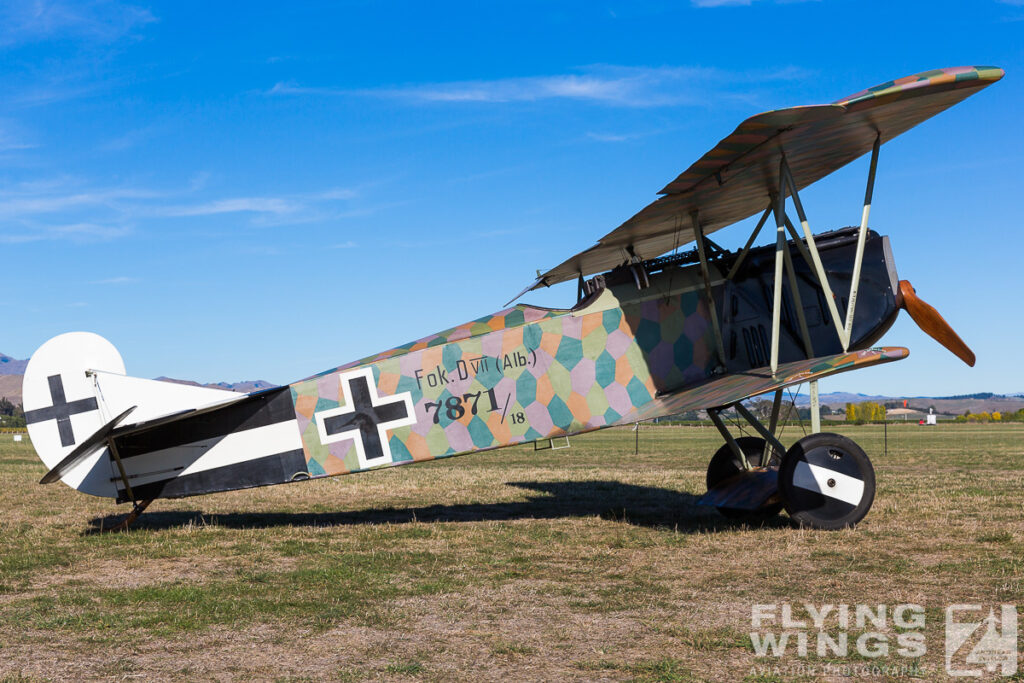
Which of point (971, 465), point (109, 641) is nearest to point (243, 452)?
point (109, 641)

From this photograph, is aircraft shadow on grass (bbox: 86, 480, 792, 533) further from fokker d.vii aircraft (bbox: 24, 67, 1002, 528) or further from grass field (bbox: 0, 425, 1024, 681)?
fokker d.vii aircraft (bbox: 24, 67, 1002, 528)

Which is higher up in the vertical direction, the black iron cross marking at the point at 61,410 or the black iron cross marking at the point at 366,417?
the black iron cross marking at the point at 61,410

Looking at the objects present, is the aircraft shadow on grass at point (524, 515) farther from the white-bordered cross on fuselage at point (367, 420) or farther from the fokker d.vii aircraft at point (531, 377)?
the white-bordered cross on fuselage at point (367, 420)

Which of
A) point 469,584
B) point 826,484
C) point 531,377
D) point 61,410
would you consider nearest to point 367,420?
point 531,377

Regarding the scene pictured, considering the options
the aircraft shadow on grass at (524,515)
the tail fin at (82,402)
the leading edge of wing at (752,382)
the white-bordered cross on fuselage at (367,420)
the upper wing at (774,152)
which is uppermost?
the upper wing at (774,152)

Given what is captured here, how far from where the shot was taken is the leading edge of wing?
7879 mm

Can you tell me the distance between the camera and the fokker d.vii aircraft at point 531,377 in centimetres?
932

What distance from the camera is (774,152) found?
838 cm

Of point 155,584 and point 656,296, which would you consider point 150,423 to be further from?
point 656,296

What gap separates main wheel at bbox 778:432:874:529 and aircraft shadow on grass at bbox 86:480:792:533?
27.5 inches

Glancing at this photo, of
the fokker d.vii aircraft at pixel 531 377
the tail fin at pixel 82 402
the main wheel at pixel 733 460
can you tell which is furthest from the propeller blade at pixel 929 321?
the tail fin at pixel 82 402

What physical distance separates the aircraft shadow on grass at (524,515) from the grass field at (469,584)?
0.22ft

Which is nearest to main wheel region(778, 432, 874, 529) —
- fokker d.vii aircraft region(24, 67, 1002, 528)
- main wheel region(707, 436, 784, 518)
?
fokker d.vii aircraft region(24, 67, 1002, 528)

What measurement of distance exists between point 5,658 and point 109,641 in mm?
577
